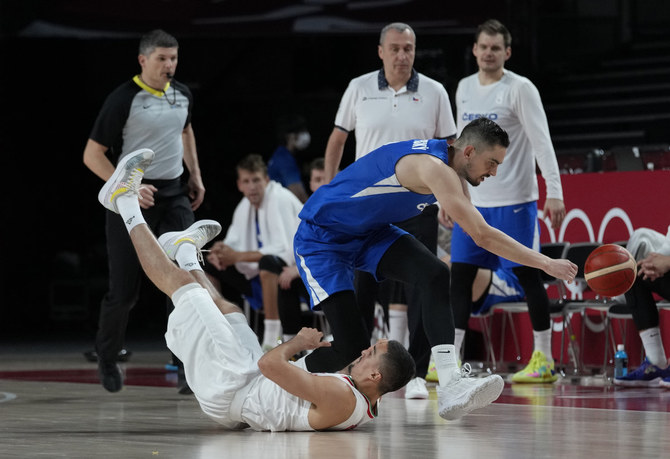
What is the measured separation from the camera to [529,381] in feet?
23.6


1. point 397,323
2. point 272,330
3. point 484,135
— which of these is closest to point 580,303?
point 397,323

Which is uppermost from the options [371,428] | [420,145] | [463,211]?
[420,145]

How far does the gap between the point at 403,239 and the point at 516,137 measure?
2.19 metres

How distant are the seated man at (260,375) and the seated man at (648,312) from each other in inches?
102

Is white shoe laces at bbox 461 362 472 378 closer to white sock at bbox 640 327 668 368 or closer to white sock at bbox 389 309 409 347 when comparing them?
white sock at bbox 640 327 668 368

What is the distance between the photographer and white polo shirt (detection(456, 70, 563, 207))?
7027 mm

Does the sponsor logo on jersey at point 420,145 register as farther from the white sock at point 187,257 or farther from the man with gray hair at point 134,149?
the man with gray hair at point 134,149

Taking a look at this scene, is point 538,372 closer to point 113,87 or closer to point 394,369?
point 394,369

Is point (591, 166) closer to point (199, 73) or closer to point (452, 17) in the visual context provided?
point (452, 17)

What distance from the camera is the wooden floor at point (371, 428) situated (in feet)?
13.5

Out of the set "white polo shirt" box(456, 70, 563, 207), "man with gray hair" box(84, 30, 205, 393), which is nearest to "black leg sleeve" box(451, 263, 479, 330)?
"white polo shirt" box(456, 70, 563, 207)

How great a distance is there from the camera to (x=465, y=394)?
185 inches

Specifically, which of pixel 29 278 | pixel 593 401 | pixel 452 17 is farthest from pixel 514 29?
pixel 593 401

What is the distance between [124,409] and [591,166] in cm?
444
